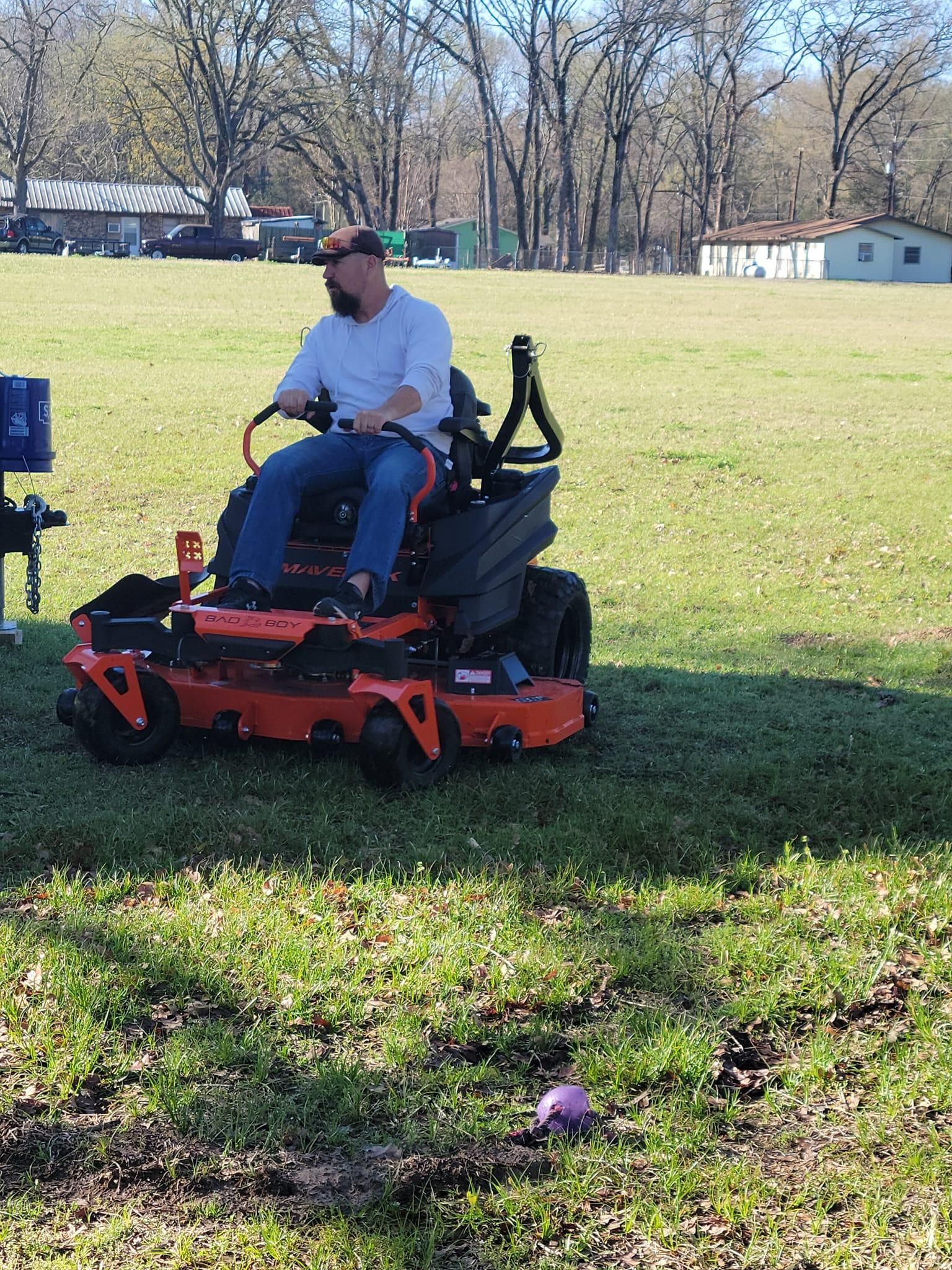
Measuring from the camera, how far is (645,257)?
91938 mm

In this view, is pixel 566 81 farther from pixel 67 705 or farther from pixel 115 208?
pixel 67 705

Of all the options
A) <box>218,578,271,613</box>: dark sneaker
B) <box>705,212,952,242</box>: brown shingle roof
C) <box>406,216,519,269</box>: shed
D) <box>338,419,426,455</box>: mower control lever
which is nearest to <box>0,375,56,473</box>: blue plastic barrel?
<box>218,578,271,613</box>: dark sneaker

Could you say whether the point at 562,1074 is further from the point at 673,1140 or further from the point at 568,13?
the point at 568,13

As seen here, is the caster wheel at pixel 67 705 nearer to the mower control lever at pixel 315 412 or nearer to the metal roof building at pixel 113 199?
the mower control lever at pixel 315 412

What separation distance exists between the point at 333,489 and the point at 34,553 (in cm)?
165

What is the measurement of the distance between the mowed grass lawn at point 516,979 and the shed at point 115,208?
73238mm

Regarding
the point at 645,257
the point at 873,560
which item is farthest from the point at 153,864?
the point at 645,257

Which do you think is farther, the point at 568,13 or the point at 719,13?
the point at 719,13

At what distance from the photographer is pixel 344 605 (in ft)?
16.0

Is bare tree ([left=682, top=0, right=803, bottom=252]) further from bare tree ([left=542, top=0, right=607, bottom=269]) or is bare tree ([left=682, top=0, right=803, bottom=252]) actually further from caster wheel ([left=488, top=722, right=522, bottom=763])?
caster wheel ([left=488, top=722, right=522, bottom=763])

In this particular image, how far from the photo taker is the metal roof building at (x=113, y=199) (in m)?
76.2

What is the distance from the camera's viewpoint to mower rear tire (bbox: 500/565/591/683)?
19.4 ft

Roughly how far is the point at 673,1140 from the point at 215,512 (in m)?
8.48

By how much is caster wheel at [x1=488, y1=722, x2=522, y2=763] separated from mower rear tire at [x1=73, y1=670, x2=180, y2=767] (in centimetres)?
113
